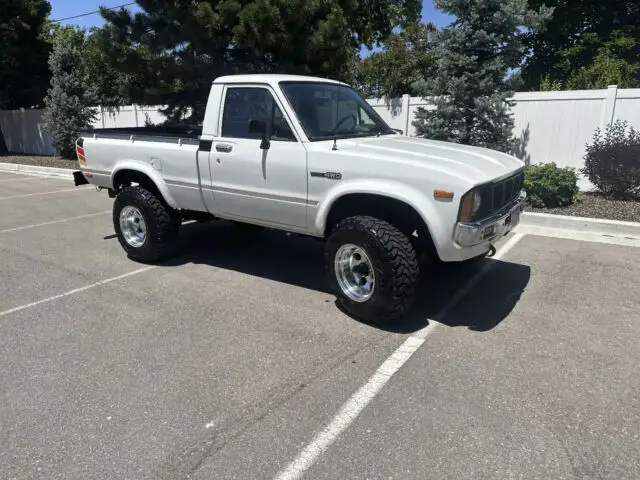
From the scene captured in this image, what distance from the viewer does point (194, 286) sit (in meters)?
5.46

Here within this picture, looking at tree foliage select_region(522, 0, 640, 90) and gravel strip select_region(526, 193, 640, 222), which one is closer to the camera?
gravel strip select_region(526, 193, 640, 222)

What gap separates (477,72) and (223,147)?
694 centimetres

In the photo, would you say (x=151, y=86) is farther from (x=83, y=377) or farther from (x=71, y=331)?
(x=83, y=377)

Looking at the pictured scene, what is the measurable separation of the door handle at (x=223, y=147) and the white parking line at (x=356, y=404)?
258 centimetres

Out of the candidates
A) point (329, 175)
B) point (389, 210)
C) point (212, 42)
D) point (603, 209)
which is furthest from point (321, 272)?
point (212, 42)

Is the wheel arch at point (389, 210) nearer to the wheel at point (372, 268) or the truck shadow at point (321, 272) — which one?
the wheel at point (372, 268)

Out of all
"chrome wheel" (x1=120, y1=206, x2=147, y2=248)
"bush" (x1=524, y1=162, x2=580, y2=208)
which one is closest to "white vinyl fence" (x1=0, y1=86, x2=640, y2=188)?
"bush" (x1=524, y1=162, x2=580, y2=208)

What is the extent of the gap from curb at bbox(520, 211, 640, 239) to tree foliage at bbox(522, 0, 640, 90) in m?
15.9

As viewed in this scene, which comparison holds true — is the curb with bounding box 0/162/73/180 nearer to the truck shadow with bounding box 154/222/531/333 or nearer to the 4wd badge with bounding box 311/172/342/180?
the truck shadow with bounding box 154/222/531/333

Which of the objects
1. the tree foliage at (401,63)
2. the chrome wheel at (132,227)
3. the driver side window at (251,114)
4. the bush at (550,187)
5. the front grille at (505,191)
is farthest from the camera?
the tree foliage at (401,63)

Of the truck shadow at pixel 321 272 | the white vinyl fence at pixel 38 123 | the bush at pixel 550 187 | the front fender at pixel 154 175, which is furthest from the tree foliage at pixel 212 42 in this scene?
the front fender at pixel 154 175

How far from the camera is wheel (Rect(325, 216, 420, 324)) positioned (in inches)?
165

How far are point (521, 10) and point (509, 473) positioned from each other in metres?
9.46

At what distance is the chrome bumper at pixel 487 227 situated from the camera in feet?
12.9
